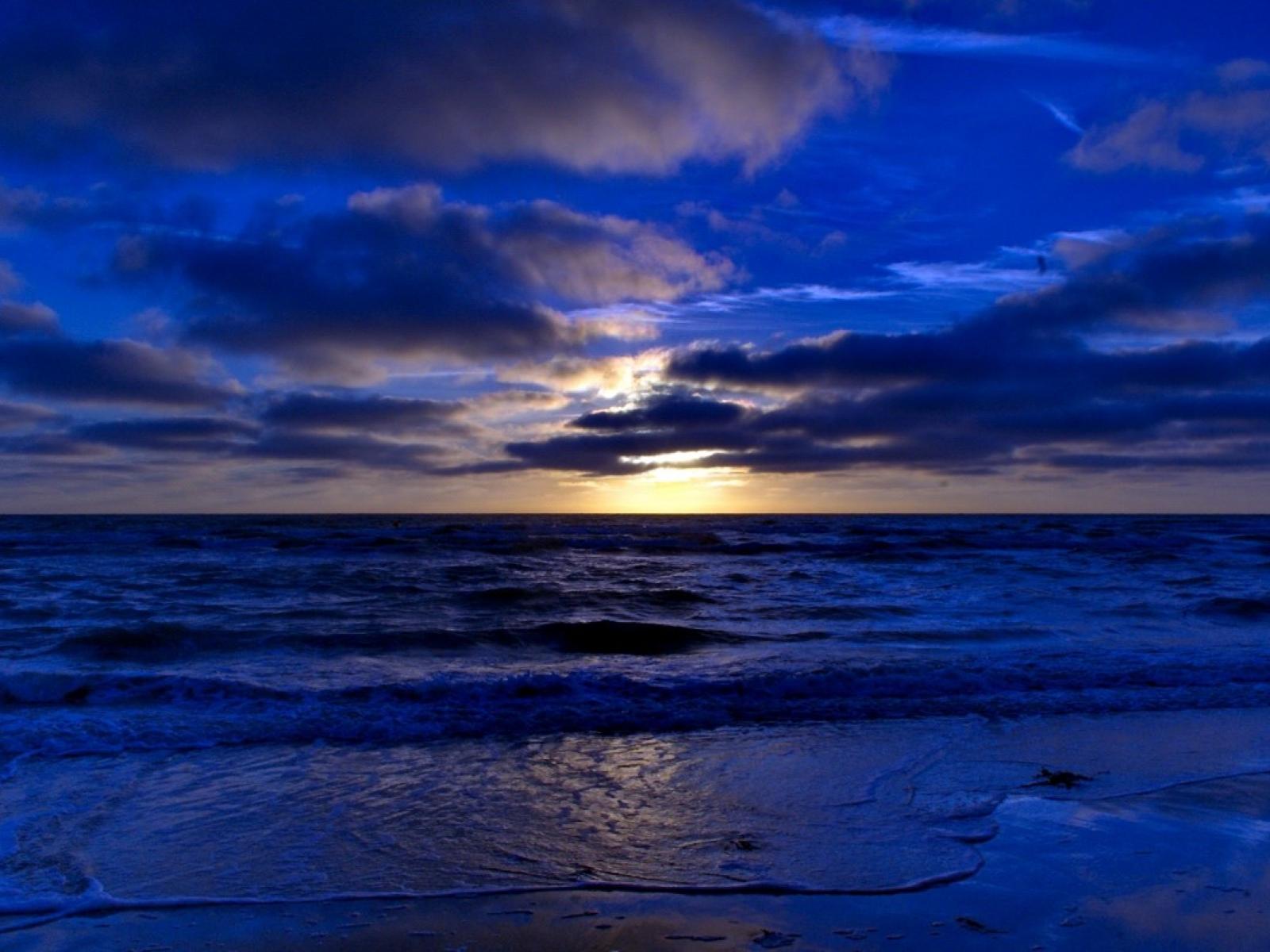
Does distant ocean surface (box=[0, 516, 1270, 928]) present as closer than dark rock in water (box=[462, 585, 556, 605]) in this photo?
Yes

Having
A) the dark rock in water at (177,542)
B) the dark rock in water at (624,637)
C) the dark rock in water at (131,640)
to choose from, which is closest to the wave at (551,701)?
the dark rock in water at (131,640)

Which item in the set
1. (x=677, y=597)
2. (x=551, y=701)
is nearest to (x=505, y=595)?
(x=677, y=597)

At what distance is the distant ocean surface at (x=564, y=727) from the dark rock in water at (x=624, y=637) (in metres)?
0.10

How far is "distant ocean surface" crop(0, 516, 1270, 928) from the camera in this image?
5.13 m

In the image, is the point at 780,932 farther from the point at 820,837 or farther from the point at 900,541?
the point at 900,541

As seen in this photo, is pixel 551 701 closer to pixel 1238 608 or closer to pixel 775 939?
pixel 775 939

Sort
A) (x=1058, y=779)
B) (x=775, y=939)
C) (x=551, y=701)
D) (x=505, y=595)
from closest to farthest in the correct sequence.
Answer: (x=775, y=939), (x=1058, y=779), (x=551, y=701), (x=505, y=595)

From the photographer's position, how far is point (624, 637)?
14953mm

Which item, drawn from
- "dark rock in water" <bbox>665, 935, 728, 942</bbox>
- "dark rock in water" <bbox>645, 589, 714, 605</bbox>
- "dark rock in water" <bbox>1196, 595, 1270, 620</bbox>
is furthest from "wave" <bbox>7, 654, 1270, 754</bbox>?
"dark rock in water" <bbox>645, 589, 714, 605</bbox>

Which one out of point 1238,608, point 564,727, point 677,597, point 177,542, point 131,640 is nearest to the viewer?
point 564,727

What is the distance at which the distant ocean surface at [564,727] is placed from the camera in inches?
202

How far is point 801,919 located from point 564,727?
4619 millimetres

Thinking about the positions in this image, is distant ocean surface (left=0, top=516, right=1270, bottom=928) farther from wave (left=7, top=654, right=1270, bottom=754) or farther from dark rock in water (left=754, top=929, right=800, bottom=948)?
dark rock in water (left=754, top=929, right=800, bottom=948)

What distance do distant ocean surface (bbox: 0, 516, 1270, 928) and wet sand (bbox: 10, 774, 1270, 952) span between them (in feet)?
0.82
